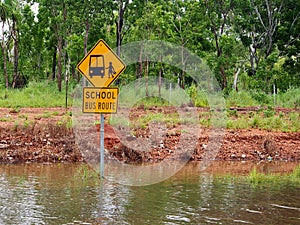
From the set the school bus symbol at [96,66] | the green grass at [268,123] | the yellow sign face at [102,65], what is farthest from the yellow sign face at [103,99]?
the green grass at [268,123]

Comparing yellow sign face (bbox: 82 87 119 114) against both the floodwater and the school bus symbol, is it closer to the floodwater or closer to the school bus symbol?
the school bus symbol

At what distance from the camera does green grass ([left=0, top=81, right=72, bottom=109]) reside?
19703mm

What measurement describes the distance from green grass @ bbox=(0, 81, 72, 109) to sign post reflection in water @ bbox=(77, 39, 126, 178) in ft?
32.6

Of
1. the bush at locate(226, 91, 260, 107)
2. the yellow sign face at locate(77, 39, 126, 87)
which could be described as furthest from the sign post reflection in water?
the bush at locate(226, 91, 260, 107)

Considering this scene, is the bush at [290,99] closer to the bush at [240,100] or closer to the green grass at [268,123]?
the bush at [240,100]

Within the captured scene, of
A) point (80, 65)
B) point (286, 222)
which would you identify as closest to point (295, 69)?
point (80, 65)

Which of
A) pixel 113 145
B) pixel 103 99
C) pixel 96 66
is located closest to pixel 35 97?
pixel 113 145

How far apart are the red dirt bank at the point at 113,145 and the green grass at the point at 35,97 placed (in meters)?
4.45

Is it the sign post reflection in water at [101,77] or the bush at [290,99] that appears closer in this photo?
the sign post reflection in water at [101,77]

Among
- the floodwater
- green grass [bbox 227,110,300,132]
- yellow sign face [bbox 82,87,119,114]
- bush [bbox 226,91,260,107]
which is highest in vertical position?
bush [bbox 226,91,260,107]

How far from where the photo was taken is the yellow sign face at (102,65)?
31.8 feet

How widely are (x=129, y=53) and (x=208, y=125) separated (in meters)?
9.22

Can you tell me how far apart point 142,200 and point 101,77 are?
2.85 meters

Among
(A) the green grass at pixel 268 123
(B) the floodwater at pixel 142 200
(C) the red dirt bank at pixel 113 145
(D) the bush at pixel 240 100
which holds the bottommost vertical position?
(B) the floodwater at pixel 142 200
